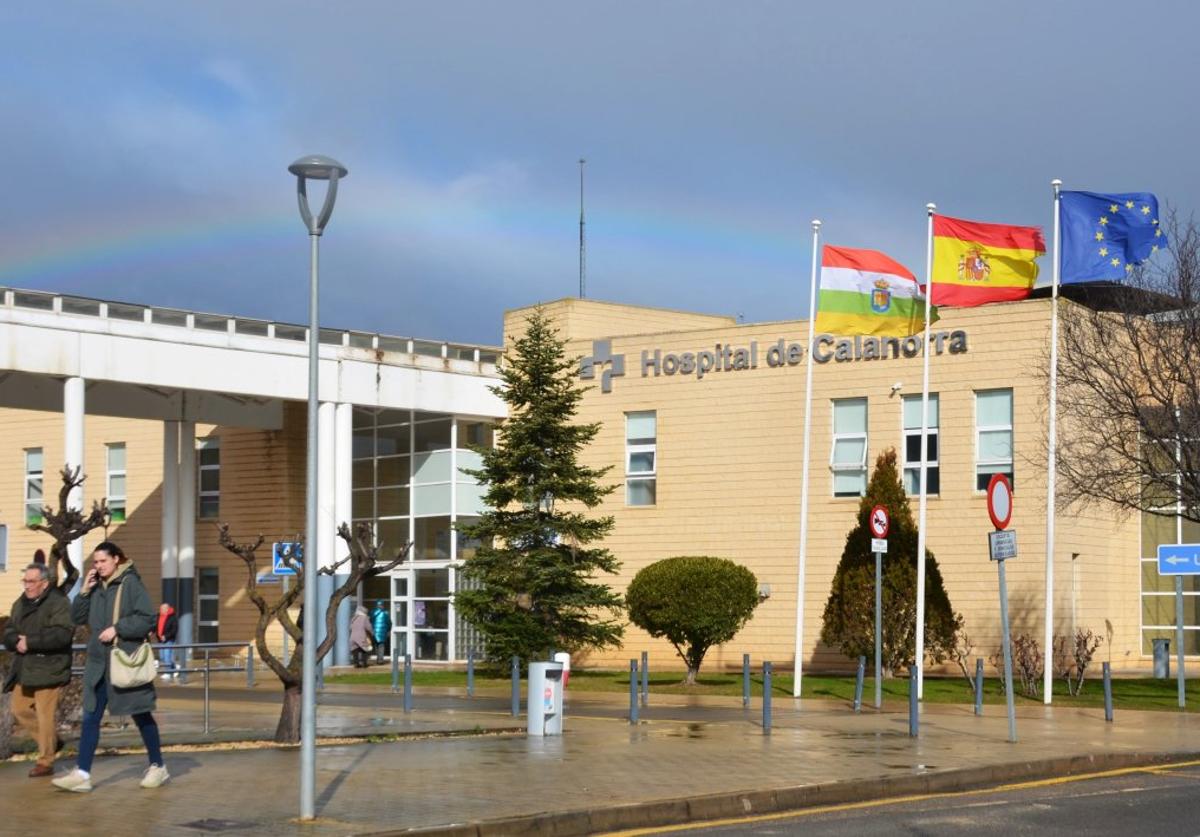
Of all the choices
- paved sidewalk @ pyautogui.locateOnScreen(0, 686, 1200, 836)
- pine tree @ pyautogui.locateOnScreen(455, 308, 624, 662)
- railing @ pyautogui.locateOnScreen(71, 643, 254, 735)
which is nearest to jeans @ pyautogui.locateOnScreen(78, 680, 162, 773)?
paved sidewalk @ pyautogui.locateOnScreen(0, 686, 1200, 836)

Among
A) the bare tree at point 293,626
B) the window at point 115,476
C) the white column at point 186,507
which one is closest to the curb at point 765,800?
the bare tree at point 293,626

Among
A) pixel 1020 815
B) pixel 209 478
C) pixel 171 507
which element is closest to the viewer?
pixel 1020 815

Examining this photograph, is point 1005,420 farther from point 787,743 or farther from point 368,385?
point 787,743

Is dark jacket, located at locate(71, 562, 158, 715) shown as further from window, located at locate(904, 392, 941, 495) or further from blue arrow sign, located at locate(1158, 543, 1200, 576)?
window, located at locate(904, 392, 941, 495)

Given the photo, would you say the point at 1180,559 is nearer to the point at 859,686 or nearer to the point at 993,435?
the point at 859,686

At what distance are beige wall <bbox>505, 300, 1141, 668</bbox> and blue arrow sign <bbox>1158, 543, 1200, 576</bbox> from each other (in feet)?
15.2

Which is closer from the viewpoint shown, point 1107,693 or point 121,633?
point 121,633

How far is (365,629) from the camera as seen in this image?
140ft

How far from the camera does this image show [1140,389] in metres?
30.0

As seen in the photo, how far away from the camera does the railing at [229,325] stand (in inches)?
1437

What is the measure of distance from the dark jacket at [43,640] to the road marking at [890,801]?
4.88m

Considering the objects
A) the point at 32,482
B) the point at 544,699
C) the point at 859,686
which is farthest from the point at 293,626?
the point at 32,482

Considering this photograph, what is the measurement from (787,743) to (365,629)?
964 inches

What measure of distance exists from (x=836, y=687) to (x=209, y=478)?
24412 mm
